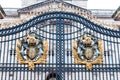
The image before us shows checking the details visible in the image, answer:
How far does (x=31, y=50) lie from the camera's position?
8141 mm

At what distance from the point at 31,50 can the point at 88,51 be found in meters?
1.48

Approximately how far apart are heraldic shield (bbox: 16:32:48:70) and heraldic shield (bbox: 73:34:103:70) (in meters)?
0.83

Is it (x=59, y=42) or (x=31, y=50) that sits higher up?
(x=59, y=42)

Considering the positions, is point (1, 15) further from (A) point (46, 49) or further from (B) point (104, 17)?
(B) point (104, 17)

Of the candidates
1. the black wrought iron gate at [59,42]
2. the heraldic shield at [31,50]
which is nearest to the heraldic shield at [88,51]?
the black wrought iron gate at [59,42]

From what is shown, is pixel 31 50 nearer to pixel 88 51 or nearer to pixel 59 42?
pixel 59 42

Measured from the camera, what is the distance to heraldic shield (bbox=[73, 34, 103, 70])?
8141 millimetres

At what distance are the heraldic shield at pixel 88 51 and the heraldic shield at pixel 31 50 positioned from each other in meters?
0.83

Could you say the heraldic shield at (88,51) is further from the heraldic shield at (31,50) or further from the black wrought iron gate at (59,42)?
the heraldic shield at (31,50)

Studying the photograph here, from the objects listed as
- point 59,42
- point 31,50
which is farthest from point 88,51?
point 31,50

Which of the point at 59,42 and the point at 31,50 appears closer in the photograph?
the point at 31,50

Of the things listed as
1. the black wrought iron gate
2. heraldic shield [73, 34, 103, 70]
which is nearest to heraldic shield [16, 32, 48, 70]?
the black wrought iron gate

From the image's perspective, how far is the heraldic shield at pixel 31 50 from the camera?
8.11 metres

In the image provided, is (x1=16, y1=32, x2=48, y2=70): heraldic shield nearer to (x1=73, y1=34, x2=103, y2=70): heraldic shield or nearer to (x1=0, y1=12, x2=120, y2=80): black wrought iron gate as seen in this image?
(x1=0, y1=12, x2=120, y2=80): black wrought iron gate
